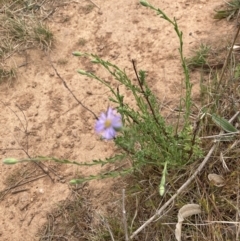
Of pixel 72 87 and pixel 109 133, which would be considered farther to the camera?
pixel 72 87

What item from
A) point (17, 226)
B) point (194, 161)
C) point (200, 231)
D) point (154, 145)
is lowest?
point (17, 226)

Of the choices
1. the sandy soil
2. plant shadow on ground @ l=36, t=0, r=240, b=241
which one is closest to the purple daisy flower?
plant shadow on ground @ l=36, t=0, r=240, b=241

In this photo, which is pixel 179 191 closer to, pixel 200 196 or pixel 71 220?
pixel 200 196

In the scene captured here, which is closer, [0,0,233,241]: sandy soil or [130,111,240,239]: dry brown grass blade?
[130,111,240,239]: dry brown grass blade

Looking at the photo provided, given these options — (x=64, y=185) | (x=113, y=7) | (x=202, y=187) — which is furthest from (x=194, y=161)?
(x=113, y=7)

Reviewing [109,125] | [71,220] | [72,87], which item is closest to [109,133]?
[109,125]

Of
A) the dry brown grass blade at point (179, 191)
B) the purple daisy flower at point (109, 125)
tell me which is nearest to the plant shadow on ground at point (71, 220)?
the dry brown grass blade at point (179, 191)

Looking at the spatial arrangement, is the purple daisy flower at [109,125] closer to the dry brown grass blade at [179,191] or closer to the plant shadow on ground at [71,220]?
the dry brown grass blade at [179,191]

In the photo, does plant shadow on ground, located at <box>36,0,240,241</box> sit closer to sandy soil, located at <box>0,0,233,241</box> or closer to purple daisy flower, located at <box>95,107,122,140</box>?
sandy soil, located at <box>0,0,233,241</box>

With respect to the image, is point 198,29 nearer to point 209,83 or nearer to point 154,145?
point 209,83
